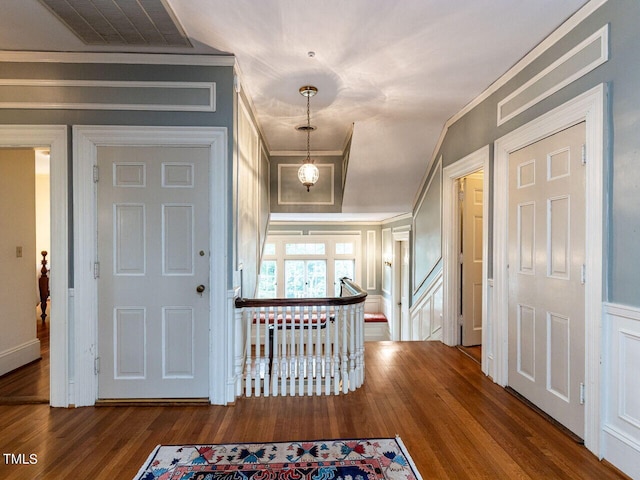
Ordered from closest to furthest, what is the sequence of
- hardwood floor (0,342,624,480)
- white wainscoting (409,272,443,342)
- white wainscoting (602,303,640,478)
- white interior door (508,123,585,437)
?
white wainscoting (602,303,640,478)
hardwood floor (0,342,624,480)
white interior door (508,123,585,437)
white wainscoting (409,272,443,342)

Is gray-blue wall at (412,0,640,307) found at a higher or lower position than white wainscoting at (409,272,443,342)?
higher

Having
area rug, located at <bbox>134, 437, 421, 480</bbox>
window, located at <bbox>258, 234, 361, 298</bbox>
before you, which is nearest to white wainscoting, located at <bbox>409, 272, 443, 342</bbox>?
area rug, located at <bbox>134, 437, 421, 480</bbox>

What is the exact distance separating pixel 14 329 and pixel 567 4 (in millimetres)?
Result: 5243

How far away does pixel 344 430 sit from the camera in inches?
92.7

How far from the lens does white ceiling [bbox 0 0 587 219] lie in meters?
2.18

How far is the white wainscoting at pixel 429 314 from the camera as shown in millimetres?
4656

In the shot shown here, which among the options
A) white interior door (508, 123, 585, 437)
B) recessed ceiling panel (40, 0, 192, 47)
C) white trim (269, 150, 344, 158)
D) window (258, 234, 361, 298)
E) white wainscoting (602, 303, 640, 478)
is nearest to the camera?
white wainscoting (602, 303, 640, 478)

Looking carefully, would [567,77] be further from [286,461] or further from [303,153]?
[303,153]

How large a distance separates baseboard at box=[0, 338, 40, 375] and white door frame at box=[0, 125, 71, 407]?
41.5 inches

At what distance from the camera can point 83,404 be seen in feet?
8.87

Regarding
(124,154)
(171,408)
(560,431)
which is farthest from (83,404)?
(560,431)

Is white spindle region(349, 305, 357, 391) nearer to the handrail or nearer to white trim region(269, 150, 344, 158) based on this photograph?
the handrail

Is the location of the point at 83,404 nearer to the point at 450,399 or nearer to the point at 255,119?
the point at 450,399

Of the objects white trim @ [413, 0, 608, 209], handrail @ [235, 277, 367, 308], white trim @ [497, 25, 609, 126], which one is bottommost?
handrail @ [235, 277, 367, 308]
